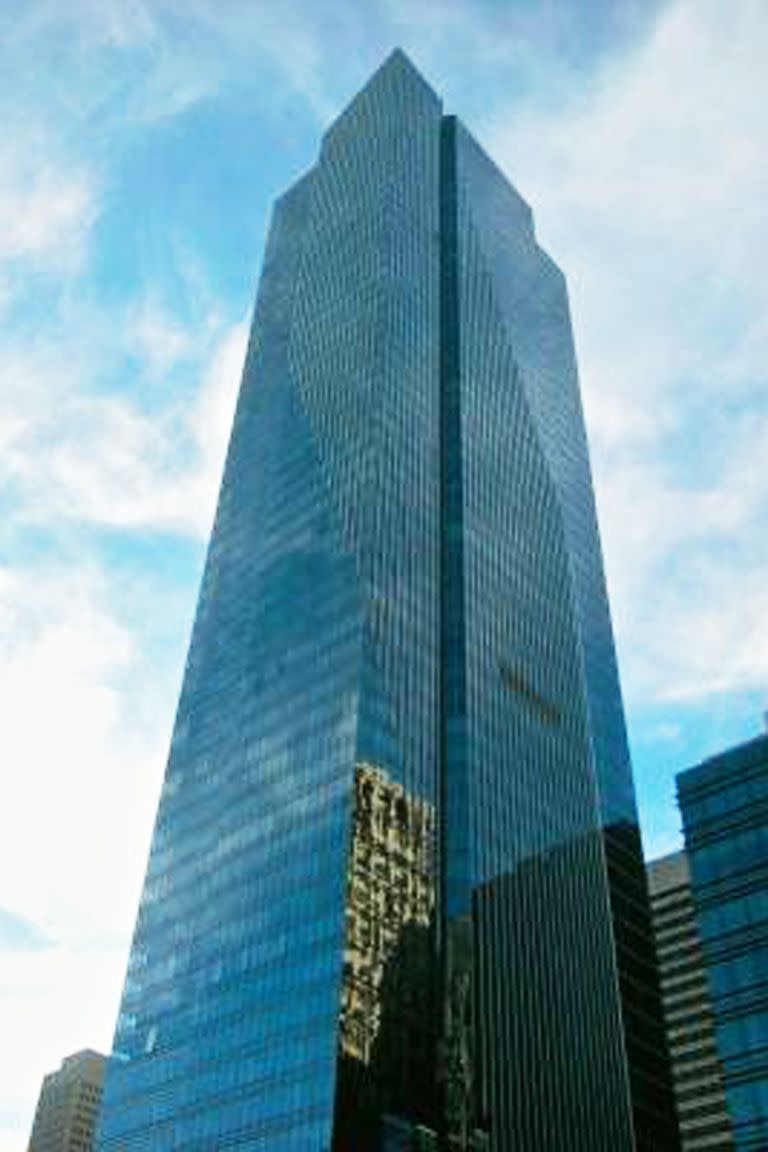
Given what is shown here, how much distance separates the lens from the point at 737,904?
8281cm

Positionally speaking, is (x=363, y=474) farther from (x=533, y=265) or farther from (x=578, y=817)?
(x=533, y=265)

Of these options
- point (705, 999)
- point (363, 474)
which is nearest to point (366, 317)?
point (363, 474)

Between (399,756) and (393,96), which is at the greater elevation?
(393,96)

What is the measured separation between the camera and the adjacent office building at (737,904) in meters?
76.8

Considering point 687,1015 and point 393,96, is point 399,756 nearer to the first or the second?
point 687,1015

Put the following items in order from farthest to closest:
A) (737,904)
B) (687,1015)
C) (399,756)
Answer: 1. (687,1015)
2. (399,756)
3. (737,904)

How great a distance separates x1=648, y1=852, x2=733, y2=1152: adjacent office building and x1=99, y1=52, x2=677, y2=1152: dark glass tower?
886 inches

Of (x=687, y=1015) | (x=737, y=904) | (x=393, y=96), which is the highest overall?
(x=393, y=96)

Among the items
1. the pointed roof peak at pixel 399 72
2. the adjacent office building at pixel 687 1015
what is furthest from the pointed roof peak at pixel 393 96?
the adjacent office building at pixel 687 1015

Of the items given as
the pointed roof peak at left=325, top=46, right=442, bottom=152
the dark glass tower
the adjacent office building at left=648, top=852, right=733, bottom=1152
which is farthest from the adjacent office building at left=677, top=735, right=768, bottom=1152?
the pointed roof peak at left=325, top=46, right=442, bottom=152

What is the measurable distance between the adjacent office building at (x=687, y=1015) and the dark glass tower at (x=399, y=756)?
2250 cm

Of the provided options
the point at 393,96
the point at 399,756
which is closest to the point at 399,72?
the point at 393,96

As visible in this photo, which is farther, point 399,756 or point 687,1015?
point 687,1015

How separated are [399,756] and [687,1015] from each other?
67.7 metres
